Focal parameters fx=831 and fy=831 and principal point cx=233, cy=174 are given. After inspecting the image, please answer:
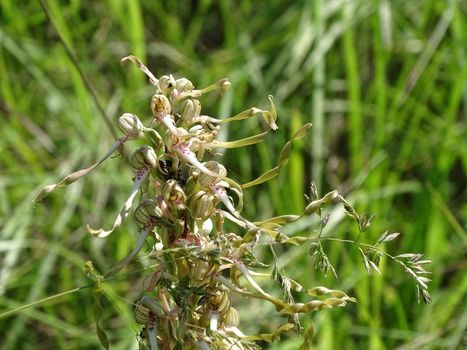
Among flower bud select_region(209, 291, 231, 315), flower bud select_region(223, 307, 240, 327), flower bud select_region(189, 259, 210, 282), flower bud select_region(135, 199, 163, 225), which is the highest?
flower bud select_region(135, 199, 163, 225)

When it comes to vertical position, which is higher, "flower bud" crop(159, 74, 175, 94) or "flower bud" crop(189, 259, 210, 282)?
"flower bud" crop(159, 74, 175, 94)

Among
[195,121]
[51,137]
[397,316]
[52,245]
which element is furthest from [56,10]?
[195,121]

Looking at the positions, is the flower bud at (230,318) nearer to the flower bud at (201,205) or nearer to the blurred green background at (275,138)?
the flower bud at (201,205)

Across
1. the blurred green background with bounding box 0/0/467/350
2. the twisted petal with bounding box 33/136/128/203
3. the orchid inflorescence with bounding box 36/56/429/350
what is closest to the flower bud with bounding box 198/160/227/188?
the orchid inflorescence with bounding box 36/56/429/350

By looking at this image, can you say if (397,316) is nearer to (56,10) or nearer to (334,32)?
(334,32)

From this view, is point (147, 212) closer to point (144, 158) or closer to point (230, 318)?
point (144, 158)

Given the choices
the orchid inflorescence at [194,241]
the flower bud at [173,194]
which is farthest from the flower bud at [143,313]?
the flower bud at [173,194]

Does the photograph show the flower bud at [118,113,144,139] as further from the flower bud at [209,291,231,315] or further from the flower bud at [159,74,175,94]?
A: the flower bud at [209,291,231,315]
